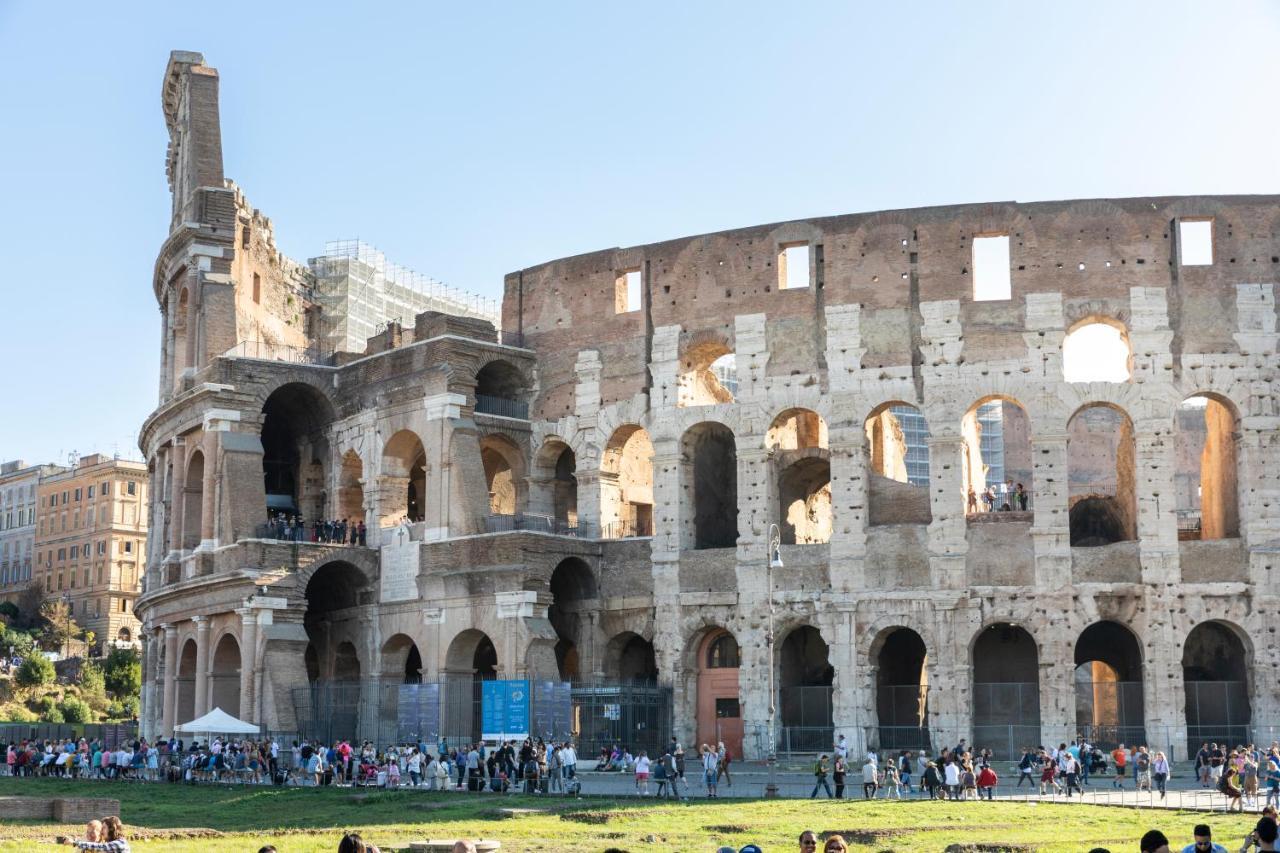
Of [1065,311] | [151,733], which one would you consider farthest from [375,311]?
[1065,311]

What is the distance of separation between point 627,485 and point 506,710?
9.66 metres

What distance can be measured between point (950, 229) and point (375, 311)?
88.5 feet

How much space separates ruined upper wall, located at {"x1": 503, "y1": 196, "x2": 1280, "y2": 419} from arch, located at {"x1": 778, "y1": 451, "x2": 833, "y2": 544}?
3467 mm

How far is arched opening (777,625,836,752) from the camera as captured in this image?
37906 mm

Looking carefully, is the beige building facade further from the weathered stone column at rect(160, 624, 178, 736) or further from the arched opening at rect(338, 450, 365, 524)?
the arched opening at rect(338, 450, 365, 524)

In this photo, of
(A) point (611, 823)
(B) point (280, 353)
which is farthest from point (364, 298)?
(A) point (611, 823)

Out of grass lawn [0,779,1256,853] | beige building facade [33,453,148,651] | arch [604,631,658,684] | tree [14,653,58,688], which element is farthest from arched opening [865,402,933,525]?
beige building facade [33,453,148,651]

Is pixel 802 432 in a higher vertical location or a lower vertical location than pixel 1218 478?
higher

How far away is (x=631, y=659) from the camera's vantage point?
42.0 metres

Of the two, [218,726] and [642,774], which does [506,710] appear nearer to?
[642,774]

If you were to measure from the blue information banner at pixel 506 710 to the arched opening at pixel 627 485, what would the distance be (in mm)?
6533

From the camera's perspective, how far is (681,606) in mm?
39531

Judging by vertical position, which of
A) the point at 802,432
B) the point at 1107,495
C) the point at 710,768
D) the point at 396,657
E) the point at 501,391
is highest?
the point at 501,391

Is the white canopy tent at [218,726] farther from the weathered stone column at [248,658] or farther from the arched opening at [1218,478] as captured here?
the arched opening at [1218,478]
